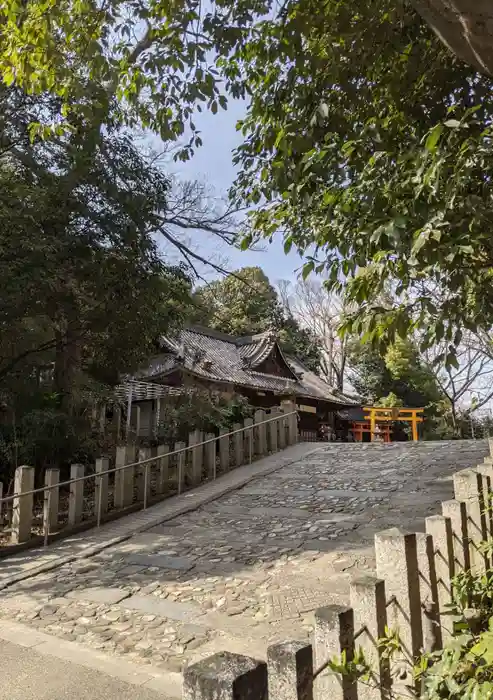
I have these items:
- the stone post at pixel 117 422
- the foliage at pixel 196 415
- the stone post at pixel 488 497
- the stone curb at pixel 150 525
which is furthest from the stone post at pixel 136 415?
the stone post at pixel 488 497

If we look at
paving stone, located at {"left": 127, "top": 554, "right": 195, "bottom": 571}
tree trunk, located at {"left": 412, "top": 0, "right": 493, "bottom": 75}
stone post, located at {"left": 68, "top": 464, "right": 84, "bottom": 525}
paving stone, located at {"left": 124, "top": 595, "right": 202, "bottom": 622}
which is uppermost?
tree trunk, located at {"left": 412, "top": 0, "right": 493, "bottom": 75}

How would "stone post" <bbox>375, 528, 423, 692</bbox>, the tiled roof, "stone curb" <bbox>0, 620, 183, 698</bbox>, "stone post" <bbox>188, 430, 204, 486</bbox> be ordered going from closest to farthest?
"stone post" <bbox>375, 528, 423, 692</bbox> → "stone curb" <bbox>0, 620, 183, 698</bbox> → "stone post" <bbox>188, 430, 204, 486</bbox> → the tiled roof

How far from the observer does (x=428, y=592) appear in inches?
97.1

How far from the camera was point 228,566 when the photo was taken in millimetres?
5762

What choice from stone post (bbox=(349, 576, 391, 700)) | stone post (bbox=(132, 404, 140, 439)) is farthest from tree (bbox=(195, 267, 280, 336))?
stone post (bbox=(349, 576, 391, 700))

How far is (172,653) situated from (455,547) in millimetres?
2314

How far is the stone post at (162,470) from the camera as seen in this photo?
30.2 ft

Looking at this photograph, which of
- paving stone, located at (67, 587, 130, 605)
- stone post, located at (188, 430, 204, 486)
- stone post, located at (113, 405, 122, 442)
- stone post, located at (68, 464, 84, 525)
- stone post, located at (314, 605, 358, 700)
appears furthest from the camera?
stone post, located at (113, 405, 122, 442)

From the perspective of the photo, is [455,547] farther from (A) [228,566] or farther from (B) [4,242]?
(B) [4,242]

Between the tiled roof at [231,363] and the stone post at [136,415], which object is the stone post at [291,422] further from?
the stone post at [136,415]

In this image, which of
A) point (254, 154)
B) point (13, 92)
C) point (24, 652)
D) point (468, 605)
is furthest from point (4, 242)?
point (468, 605)

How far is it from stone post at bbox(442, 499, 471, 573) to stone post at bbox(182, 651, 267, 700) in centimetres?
Result: 194

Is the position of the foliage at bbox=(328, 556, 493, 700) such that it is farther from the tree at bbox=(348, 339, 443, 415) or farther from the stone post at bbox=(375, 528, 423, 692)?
the tree at bbox=(348, 339, 443, 415)

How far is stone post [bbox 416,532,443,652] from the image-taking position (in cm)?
246
